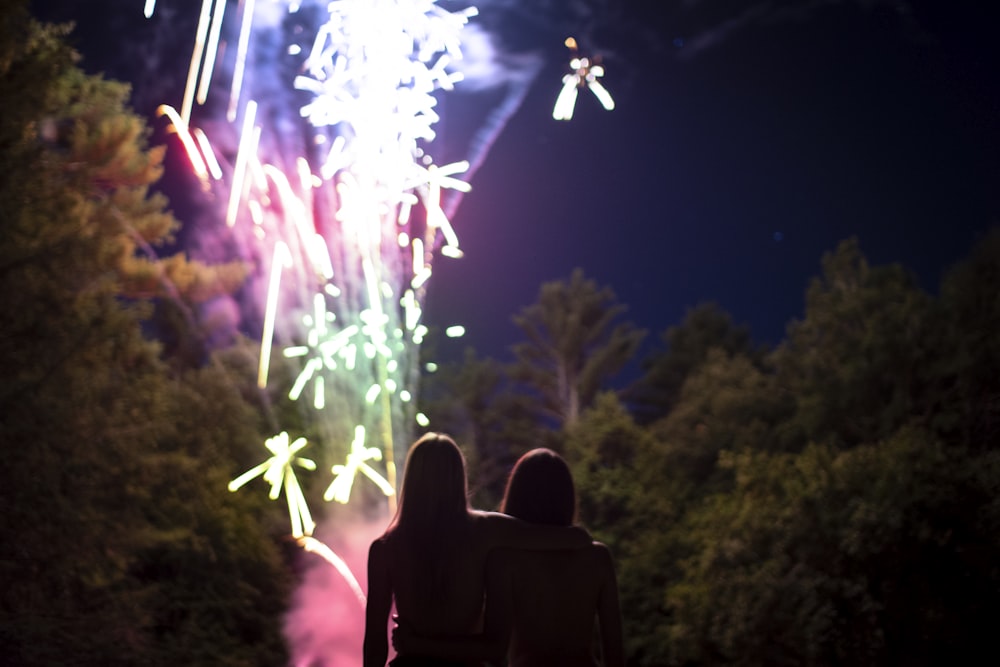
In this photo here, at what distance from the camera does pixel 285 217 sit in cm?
1591

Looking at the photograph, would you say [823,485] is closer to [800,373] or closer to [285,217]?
[285,217]

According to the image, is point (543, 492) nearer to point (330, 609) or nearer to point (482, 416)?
point (330, 609)

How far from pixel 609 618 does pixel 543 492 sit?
0.45 m

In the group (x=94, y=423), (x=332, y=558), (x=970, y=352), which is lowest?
(x=332, y=558)

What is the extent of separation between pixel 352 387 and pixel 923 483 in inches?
496

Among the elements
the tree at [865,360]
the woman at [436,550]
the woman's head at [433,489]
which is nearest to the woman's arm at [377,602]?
the woman at [436,550]

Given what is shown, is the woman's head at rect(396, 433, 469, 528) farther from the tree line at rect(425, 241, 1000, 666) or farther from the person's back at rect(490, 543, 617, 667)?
the tree line at rect(425, 241, 1000, 666)

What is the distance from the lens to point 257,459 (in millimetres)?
23891

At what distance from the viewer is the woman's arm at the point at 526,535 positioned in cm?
308

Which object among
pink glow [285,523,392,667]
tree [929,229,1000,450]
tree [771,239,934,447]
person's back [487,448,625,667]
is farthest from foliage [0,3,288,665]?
tree [929,229,1000,450]

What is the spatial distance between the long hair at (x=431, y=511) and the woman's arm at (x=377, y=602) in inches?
3.2

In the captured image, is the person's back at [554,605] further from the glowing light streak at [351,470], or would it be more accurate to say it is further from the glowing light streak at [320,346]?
the glowing light streak at [351,470]

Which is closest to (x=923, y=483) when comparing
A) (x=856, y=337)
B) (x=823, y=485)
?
(x=823, y=485)

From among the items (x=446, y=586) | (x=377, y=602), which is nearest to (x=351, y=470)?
(x=377, y=602)
